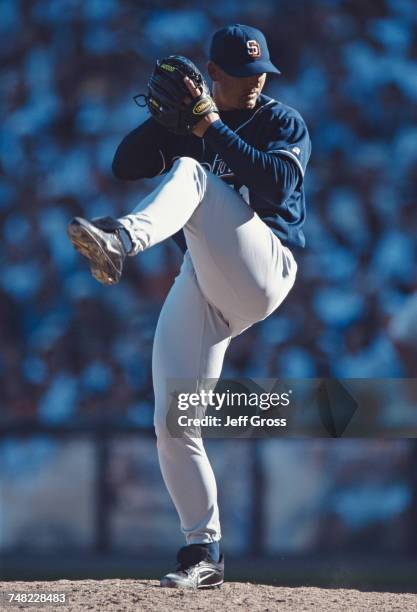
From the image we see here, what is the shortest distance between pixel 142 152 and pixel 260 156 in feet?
1.23

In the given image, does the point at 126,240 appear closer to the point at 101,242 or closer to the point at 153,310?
the point at 101,242

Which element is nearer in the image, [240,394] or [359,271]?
[240,394]

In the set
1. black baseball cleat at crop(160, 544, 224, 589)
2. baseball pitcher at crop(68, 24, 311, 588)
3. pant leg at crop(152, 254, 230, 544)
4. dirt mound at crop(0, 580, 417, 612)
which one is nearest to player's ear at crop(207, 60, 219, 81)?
baseball pitcher at crop(68, 24, 311, 588)

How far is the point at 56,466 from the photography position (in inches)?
196

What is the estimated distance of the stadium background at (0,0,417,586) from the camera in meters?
4.82

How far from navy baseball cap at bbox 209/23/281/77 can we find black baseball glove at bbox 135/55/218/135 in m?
0.15

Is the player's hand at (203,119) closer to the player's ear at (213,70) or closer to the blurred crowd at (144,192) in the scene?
the player's ear at (213,70)

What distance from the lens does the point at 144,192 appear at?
5.64m

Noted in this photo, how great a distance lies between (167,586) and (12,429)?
245 cm

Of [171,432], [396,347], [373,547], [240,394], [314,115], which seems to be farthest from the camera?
[314,115]

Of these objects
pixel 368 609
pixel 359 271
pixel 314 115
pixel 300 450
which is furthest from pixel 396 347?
pixel 368 609

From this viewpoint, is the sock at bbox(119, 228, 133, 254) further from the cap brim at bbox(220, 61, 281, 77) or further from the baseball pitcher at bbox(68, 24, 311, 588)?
the cap brim at bbox(220, 61, 281, 77)

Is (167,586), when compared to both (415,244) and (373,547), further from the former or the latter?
(415,244)

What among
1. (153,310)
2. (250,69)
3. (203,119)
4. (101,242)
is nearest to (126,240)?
(101,242)
